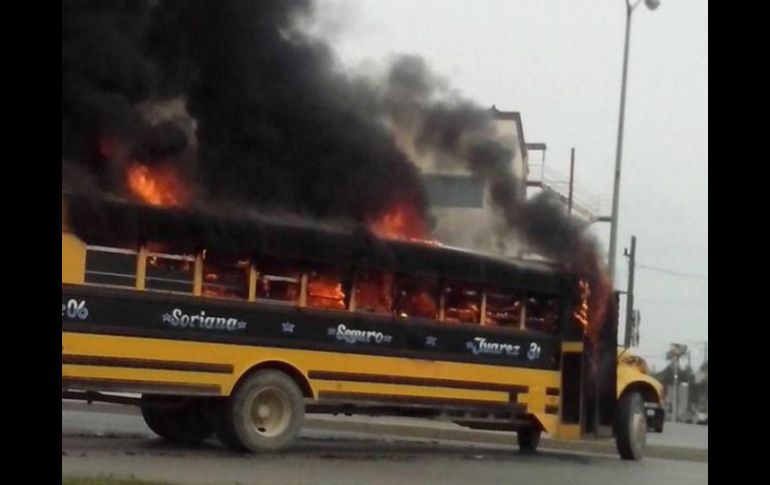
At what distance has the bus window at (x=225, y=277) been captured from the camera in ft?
26.3

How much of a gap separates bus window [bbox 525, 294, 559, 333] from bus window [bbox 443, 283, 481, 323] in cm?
38

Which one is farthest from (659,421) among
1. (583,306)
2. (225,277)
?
(225,277)

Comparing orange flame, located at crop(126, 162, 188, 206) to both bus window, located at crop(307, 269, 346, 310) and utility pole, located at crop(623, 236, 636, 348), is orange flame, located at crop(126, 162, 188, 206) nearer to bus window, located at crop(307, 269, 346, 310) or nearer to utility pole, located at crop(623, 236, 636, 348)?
bus window, located at crop(307, 269, 346, 310)

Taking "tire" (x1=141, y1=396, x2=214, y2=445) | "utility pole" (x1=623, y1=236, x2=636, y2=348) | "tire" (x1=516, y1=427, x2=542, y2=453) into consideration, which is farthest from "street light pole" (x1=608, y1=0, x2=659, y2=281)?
"tire" (x1=141, y1=396, x2=214, y2=445)

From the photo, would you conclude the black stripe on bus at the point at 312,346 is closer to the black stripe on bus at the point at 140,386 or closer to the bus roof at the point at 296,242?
the black stripe on bus at the point at 140,386

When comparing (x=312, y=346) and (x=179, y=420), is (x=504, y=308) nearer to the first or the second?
(x=312, y=346)

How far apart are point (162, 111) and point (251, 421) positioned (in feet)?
8.96

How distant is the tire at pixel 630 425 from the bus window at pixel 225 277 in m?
2.96

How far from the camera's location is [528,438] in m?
9.28

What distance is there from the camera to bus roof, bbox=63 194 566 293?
7453mm

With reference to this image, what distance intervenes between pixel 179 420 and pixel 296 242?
1.94 meters

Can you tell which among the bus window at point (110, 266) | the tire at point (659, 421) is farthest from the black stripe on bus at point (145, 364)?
the tire at point (659, 421)

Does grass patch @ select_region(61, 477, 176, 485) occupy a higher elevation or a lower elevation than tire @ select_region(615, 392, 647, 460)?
lower
